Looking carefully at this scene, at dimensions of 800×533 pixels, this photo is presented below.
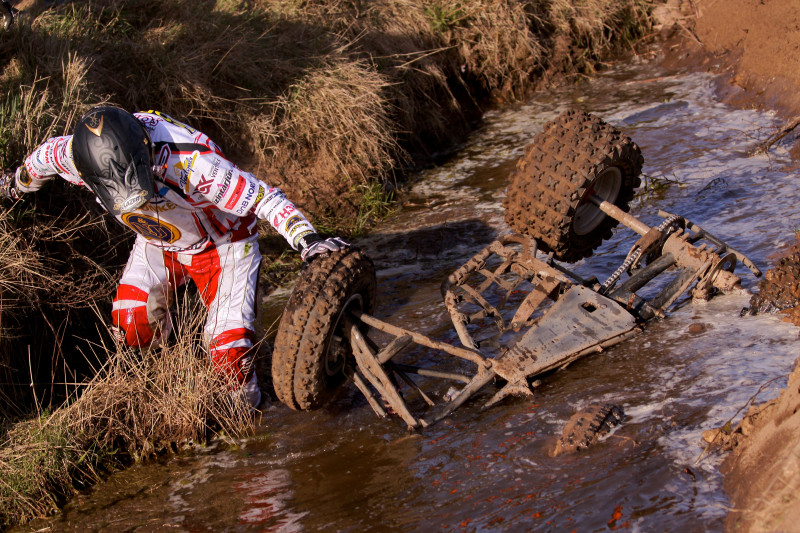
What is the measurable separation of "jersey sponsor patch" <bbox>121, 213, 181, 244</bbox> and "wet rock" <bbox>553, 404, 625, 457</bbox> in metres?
2.72

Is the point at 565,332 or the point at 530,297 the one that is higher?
the point at 530,297

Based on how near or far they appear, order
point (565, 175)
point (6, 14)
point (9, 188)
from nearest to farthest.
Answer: point (565, 175)
point (9, 188)
point (6, 14)

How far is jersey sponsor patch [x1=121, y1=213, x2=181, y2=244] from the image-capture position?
4.75 m

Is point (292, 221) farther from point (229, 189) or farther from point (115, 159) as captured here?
point (115, 159)

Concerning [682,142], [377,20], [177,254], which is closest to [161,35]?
[377,20]

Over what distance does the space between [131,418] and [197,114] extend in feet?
12.4

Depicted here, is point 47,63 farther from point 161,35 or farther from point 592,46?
point 592,46

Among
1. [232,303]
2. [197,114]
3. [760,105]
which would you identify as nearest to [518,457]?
[232,303]

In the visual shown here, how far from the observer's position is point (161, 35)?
784cm

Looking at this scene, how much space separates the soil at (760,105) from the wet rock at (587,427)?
1.57ft

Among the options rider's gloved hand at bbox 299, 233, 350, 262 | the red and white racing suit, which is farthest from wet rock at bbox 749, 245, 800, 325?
the red and white racing suit

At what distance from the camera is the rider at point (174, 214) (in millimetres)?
4324

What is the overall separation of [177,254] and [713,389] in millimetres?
3381

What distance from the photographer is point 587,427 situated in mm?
3680
